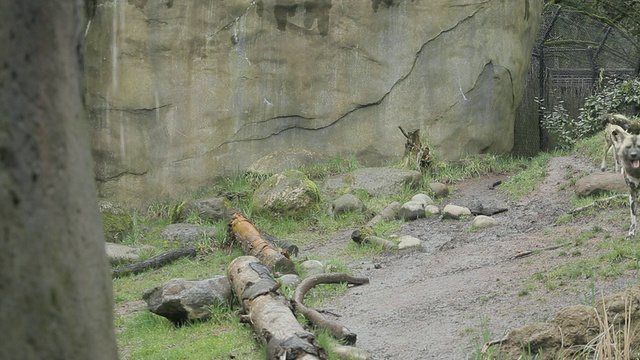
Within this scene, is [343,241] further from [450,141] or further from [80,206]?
[80,206]

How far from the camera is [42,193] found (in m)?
1.78

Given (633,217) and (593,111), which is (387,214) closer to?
(633,217)

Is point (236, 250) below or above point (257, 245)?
below

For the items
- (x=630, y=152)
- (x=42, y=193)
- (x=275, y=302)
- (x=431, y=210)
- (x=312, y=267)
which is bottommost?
(x=312, y=267)

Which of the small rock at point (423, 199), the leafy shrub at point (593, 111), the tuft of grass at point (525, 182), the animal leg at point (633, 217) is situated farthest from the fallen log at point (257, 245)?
the leafy shrub at point (593, 111)

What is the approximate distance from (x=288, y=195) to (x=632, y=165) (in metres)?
4.60

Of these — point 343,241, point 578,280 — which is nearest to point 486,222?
point 343,241

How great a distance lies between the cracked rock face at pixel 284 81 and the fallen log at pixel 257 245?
110 inches

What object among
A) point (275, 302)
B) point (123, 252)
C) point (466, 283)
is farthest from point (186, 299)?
point (123, 252)

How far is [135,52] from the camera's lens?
11492 mm

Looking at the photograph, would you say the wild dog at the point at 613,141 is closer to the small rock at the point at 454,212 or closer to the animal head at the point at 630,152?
the animal head at the point at 630,152

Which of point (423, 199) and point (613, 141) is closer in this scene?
point (613, 141)

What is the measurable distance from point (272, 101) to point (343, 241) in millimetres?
3837

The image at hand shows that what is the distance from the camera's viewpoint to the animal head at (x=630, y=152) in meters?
6.38
